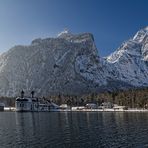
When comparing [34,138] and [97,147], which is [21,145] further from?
[97,147]

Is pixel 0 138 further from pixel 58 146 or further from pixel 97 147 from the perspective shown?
pixel 97 147

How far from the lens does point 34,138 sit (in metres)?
98.8

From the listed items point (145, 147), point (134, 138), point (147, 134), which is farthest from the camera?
point (147, 134)

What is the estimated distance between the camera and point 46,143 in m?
88.9

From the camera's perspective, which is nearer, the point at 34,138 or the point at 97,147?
the point at 97,147

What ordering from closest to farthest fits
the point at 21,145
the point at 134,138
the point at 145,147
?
1. the point at 145,147
2. the point at 21,145
3. the point at 134,138

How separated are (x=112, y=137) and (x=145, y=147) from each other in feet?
63.5

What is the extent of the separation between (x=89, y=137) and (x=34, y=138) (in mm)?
16617

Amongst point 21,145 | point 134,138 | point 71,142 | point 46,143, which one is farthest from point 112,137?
point 21,145

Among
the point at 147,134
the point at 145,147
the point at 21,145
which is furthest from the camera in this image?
the point at 147,134

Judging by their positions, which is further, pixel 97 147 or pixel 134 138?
pixel 134 138

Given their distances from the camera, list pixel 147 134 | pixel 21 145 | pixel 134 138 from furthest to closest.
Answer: pixel 147 134, pixel 134 138, pixel 21 145

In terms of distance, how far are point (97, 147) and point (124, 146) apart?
280 inches

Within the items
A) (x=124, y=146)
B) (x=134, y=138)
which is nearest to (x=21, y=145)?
(x=124, y=146)
